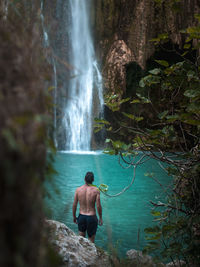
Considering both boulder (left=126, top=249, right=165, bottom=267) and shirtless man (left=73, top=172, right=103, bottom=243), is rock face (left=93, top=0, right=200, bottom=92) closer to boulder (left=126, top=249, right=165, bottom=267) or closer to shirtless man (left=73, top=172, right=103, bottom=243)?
shirtless man (left=73, top=172, right=103, bottom=243)

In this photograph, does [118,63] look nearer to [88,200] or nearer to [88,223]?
[88,200]

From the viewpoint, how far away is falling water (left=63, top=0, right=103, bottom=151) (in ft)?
58.1

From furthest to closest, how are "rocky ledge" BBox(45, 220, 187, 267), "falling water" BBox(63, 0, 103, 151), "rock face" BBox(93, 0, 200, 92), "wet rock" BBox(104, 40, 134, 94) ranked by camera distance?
"wet rock" BBox(104, 40, 134, 94)
"falling water" BBox(63, 0, 103, 151)
"rock face" BBox(93, 0, 200, 92)
"rocky ledge" BBox(45, 220, 187, 267)

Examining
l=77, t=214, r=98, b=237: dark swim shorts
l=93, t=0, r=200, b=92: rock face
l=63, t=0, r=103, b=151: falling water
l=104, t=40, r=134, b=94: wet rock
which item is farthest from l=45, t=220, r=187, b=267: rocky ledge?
l=104, t=40, r=134, b=94: wet rock

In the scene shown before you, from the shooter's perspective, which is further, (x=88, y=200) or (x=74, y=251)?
(x=88, y=200)

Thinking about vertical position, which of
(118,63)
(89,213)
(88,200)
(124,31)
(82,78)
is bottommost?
(89,213)

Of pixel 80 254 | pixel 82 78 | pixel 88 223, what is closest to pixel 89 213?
pixel 88 223

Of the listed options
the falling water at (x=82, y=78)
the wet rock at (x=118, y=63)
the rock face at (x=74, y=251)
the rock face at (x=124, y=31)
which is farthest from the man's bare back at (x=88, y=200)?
the wet rock at (x=118, y=63)

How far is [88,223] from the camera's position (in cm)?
416

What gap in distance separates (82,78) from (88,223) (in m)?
15.5

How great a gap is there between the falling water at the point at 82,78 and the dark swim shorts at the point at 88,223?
12.9 m

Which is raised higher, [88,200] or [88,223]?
[88,200]

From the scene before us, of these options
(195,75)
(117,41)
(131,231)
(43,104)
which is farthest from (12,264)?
(117,41)

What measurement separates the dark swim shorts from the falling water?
42.4ft
